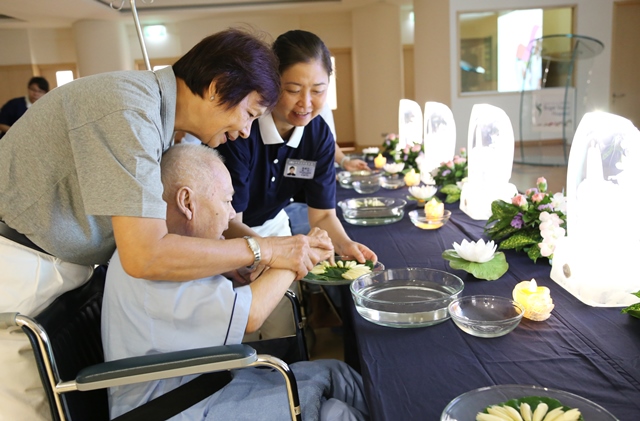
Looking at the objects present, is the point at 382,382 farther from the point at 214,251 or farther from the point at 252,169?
the point at 252,169

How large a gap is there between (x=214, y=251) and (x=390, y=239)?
0.98 metres

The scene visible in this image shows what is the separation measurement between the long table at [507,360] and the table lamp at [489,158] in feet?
2.81

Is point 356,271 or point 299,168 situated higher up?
point 299,168

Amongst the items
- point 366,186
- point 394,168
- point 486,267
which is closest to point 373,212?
point 366,186

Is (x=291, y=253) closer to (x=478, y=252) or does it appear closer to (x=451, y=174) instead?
(x=478, y=252)

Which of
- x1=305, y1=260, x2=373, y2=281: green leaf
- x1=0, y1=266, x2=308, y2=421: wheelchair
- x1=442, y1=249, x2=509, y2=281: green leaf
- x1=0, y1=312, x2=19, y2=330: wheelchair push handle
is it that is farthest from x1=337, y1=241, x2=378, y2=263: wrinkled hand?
x1=0, y1=312, x2=19, y2=330: wheelchair push handle

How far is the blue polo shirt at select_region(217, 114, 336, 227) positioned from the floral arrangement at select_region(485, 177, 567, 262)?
0.63 m

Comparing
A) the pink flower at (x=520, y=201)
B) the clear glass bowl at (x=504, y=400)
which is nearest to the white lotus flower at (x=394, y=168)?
the pink flower at (x=520, y=201)

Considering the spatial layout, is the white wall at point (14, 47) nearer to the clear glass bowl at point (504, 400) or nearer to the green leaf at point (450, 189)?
the green leaf at point (450, 189)

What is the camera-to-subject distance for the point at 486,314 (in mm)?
1200

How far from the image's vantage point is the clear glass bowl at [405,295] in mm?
1194

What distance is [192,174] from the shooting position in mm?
1205

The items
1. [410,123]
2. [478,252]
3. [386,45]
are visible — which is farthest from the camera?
[386,45]

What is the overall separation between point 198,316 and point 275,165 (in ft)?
3.29
